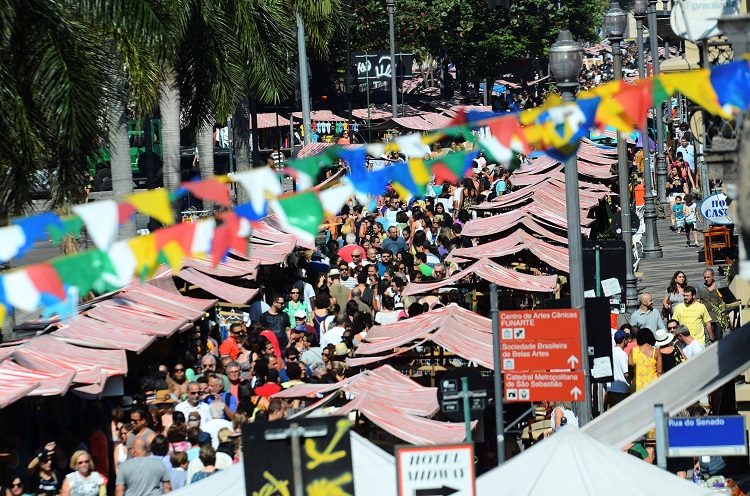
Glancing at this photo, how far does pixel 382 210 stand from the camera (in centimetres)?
3438

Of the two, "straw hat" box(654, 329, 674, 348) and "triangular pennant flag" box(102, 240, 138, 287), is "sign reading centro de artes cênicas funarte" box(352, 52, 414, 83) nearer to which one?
"straw hat" box(654, 329, 674, 348)

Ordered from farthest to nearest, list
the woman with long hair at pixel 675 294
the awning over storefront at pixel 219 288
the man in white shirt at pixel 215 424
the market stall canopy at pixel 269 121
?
the market stall canopy at pixel 269 121 → the awning over storefront at pixel 219 288 → the woman with long hair at pixel 675 294 → the man in white shirt at pixel 215 424

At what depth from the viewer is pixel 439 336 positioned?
16.2 m

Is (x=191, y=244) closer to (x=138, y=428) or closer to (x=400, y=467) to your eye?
(x=400, y=467)

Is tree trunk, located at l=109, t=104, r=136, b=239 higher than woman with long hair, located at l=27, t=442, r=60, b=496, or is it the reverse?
tree trunk, located at l=109, t=104, r=136, b=239

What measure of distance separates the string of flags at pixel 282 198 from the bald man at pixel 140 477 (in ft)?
19.3

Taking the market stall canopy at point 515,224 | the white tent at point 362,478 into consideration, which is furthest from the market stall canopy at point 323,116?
the white tent at point 362,478

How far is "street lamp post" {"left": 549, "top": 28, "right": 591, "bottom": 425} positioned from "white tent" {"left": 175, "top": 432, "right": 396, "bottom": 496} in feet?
10.1

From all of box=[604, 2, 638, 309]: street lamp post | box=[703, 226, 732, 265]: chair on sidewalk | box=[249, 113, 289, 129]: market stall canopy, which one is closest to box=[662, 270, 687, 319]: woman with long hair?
box=[604, 2, 638, 309]: street lamp post

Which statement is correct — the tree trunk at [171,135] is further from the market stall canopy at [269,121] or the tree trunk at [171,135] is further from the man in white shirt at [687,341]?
the market stall canopy at [269,121]

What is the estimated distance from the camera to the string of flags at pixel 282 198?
6484mm

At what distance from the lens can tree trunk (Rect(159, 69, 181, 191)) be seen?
28.9m

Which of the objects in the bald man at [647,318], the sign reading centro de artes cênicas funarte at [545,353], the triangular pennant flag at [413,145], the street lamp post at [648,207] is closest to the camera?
the triangular pennant flag at [413,145]

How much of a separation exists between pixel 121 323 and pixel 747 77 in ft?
39.5
